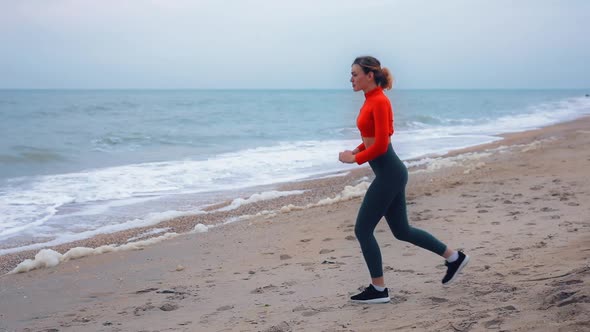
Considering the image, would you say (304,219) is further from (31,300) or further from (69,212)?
(69,212)

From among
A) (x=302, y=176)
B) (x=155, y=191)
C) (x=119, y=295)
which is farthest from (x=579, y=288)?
(x=302, y=176)

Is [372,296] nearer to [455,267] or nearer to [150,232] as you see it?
[455,267]

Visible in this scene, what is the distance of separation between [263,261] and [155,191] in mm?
6135

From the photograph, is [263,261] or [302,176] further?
[302,176]

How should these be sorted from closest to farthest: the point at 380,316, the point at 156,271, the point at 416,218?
the point at 380,316 < the point at 156,271 < the point at 416,218

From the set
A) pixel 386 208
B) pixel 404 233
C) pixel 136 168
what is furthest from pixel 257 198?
pixel 136 168

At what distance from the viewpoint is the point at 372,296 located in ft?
13.5

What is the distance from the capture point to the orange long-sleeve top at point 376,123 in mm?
3809

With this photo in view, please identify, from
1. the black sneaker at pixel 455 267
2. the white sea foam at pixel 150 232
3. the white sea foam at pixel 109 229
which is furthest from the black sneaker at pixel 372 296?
the white sea foam at pixel 109 229

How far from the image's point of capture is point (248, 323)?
393 cm

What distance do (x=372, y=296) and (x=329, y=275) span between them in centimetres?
91

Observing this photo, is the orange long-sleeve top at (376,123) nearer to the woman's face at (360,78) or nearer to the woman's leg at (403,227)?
the woman's face at (360,78)

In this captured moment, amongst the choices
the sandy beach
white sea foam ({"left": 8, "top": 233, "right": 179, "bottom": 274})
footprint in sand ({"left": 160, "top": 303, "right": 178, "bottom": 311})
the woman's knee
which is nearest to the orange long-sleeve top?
the woman's knee

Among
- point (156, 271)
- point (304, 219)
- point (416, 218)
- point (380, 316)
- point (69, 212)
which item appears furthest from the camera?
point (69, 212)
